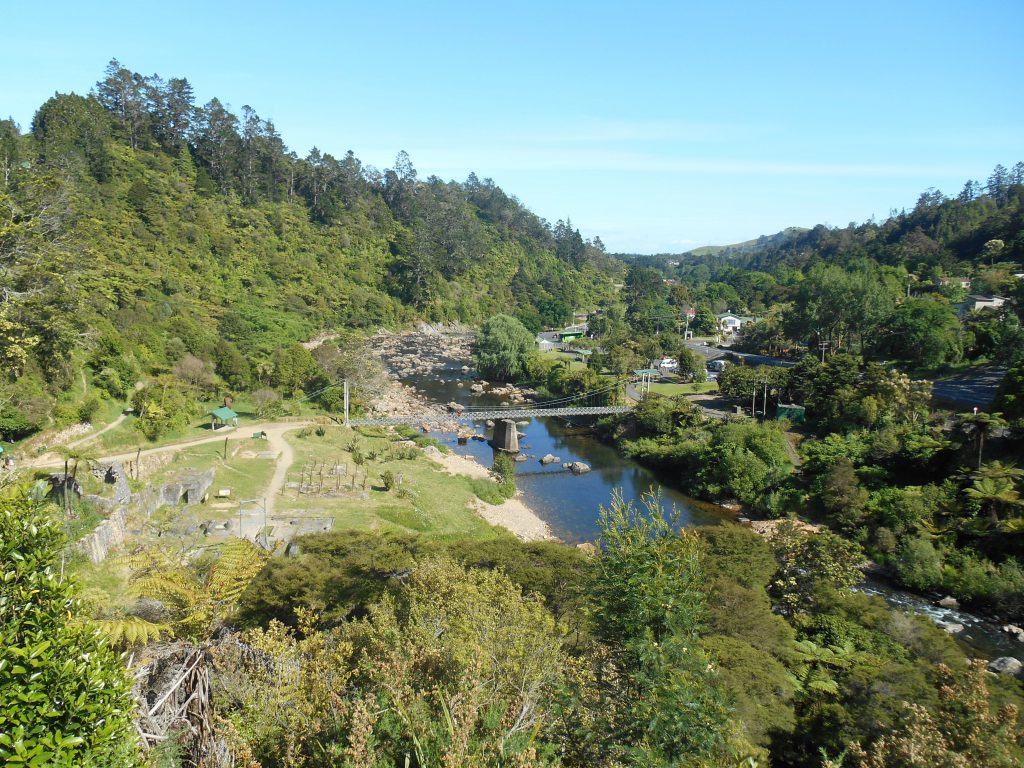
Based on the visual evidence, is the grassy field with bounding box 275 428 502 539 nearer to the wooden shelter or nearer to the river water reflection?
the wooden shelter

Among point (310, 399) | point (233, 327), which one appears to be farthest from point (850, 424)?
point (233, 327)

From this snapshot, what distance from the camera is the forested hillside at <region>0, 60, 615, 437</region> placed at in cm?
2175

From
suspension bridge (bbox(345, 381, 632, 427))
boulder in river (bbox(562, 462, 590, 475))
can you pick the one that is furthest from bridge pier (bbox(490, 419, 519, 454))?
boulder in river (bbox(562, 462, 590, 475))

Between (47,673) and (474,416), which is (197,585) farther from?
(474,416)

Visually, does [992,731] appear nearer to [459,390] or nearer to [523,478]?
[523,478]

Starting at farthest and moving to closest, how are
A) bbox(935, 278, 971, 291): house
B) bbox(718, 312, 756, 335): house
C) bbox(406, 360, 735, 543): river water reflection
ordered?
bbox(718, 312, 756, 335): house < bbox(935, 278, 971, 291): house < bbox(406, 360, 735, 543): river water reflection

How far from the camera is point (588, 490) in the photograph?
30.3m

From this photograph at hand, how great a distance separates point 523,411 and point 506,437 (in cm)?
211

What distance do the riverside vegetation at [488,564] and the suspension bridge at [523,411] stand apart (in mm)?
1504

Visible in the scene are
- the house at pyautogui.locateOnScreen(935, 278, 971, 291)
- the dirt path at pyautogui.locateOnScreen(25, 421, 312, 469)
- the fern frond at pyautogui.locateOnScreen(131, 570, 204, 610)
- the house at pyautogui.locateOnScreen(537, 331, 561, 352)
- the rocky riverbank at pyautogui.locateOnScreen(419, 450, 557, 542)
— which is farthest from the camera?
the house at pyautogui.locateOnScreen(537, 331, 561, 352)

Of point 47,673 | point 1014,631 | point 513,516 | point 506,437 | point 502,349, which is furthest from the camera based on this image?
point 502,349

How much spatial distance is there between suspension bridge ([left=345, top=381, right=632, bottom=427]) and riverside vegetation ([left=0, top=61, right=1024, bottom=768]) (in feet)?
4.94

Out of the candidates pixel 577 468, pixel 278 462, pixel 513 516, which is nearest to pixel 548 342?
pixel 577 468

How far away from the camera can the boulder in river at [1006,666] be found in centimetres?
1519
